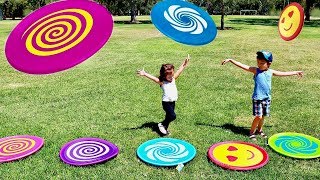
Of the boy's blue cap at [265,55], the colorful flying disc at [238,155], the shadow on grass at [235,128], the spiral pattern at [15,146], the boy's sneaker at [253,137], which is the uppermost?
the boy's blue cap at [265,55]

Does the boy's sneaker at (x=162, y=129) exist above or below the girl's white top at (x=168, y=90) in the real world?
below

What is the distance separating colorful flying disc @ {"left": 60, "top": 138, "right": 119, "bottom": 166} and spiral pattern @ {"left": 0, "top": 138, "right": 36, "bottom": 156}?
685 mm

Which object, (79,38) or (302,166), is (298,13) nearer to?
(302,166)

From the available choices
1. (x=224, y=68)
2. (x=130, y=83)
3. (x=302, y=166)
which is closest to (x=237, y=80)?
(x=224, y=68)

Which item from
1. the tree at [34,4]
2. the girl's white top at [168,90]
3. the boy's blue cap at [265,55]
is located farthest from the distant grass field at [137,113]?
the tree at [34,4]

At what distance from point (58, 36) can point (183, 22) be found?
259 centimetres

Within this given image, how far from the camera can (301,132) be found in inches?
302

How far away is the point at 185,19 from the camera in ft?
24.1

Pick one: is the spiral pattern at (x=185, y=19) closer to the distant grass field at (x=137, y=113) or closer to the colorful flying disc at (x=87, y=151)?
the distant grass field at (x=137, y=113)

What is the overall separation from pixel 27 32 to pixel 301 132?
5.73m

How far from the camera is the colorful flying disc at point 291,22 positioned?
8078 millimetres

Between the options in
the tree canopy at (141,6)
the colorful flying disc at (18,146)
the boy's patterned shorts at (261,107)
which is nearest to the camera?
the colorful flying disc at (18,146)

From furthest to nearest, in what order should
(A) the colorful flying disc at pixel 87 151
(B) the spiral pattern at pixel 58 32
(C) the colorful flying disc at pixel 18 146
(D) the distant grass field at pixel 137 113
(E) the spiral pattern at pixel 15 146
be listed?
(E) the spiral pattern at pixel 15 146
(C) the colorful flying disc at pixel 18 146
(A) the colorful flying disc at pixel 87 151
(D) the distant grass field at pixel 137 113
(B) the spiral pattern at pixel 58 32

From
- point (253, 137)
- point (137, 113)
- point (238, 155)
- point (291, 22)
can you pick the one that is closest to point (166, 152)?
point (238, 155)
